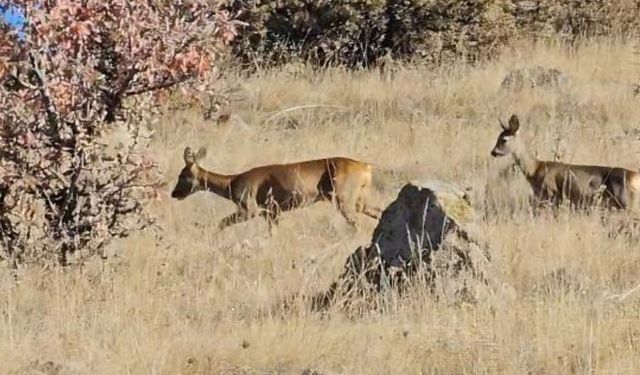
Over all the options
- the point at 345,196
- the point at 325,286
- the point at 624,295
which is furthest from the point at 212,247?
the point at 624,295

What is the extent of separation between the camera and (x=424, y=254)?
827 centimetres

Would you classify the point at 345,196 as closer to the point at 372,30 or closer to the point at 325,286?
the point at 325,286

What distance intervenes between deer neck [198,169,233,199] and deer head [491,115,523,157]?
2711mm

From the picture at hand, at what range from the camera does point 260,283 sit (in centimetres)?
879

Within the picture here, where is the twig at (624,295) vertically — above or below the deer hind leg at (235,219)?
above

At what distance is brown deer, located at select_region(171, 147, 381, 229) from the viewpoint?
12.7m

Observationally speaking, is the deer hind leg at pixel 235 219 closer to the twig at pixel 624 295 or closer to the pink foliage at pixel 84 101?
the pink foliage at pixel 84 101

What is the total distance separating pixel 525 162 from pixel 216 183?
309cm

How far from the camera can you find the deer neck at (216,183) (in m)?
13.3

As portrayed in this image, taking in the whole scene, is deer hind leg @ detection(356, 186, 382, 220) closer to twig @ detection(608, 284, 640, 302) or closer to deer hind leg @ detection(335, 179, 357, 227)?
deer hind leg @ detection(335, 179, 357, 227)

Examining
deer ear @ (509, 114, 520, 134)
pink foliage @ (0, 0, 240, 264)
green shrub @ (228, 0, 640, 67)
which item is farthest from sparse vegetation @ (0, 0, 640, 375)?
green shrub @ (228, 0, 640, 67)

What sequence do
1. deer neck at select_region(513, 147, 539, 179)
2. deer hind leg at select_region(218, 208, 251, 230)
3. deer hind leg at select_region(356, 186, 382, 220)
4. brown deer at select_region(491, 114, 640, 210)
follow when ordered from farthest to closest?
deer neck at select_region(513, 147, 539, 179)
deer hind leg at select_region(356, 186, 382, 220)
brown deer at select_region(491, 114, 640, 210)
deer hind leg at select_region(218, 208, 251, 230)

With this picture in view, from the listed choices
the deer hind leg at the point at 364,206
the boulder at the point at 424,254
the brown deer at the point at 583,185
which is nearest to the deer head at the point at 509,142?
the brown deer at the point at 583,185

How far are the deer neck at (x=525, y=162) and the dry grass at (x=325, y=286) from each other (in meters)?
0.27
